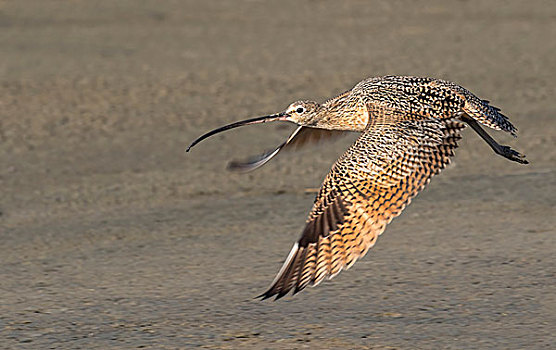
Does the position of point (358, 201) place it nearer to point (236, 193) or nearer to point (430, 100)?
point (430, 100)

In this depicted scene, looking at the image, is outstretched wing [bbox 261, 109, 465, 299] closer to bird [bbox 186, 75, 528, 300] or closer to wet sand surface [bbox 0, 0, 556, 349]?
bird [bbox 186, 75, 528, 300]

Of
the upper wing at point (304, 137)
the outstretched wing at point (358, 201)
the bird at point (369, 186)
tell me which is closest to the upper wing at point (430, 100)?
the bird at point (369, 186)

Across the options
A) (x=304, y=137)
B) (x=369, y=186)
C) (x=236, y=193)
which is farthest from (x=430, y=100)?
(x=236, y=193)

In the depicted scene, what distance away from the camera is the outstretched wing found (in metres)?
4.94

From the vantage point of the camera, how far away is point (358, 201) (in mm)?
5000

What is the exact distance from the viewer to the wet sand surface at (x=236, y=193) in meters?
5.26

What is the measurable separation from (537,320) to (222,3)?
33.5 feet

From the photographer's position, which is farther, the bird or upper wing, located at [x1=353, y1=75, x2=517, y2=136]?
upper wing, located at [x1=353, y1=75, x2=517, y2=136]

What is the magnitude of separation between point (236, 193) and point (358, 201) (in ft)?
8.64

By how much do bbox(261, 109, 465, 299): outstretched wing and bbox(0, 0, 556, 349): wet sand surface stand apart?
1.05ft

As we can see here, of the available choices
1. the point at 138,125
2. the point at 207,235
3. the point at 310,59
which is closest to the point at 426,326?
the point at 207,235

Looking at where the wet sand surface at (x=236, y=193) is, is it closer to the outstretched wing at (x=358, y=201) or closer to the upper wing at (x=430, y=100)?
the outstretched wing at (x=358, y=201)

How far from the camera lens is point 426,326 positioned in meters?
5.12

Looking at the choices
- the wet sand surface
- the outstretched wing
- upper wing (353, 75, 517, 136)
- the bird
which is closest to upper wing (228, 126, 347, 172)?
the wet sand surface
